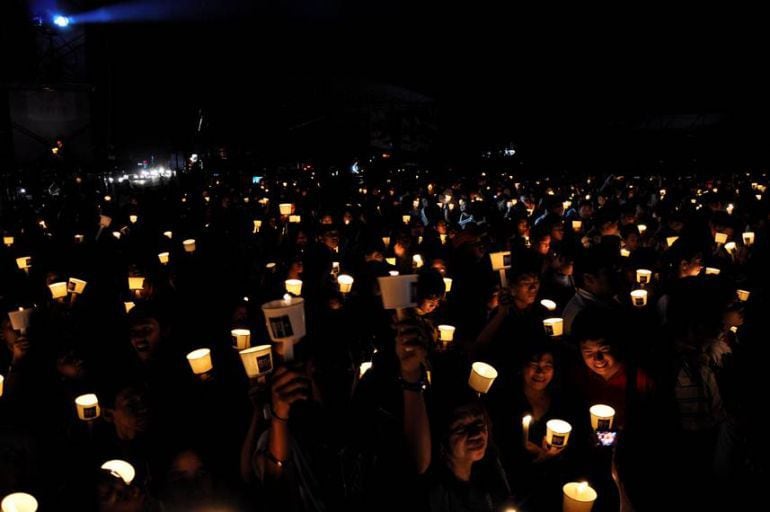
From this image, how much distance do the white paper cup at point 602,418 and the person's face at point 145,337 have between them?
3242mm

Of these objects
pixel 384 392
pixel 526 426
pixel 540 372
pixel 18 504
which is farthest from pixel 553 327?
pixel 18 504

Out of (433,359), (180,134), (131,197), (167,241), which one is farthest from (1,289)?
(180,134)

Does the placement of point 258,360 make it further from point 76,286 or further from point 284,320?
point 76,286

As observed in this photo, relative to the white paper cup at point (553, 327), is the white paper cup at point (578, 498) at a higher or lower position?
lower

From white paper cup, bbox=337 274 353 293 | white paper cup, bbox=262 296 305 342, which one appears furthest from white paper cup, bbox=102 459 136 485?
white paper cup, bbox=337 274 353 293

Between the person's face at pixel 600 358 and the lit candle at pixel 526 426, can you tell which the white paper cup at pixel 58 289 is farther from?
the person's face at pixel 600 358

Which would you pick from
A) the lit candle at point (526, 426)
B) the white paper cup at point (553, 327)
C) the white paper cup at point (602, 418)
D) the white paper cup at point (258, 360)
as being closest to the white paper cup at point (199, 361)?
the white paper cup at point (258, 360)

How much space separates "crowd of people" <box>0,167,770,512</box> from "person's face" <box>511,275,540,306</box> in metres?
0.01

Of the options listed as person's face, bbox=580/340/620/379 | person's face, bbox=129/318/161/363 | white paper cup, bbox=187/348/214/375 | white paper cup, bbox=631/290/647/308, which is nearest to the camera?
person's face, bbox=580/340/620/379

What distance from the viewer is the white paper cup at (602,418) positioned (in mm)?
3240

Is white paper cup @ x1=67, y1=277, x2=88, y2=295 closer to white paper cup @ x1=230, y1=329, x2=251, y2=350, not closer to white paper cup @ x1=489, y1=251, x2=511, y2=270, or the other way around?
white paper cup @ x1=230, y1=329, x2=251, y2=350

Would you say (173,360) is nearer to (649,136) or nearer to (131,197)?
(131,197)

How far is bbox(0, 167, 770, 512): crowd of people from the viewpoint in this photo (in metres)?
2.51

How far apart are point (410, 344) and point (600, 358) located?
1.83 meters
